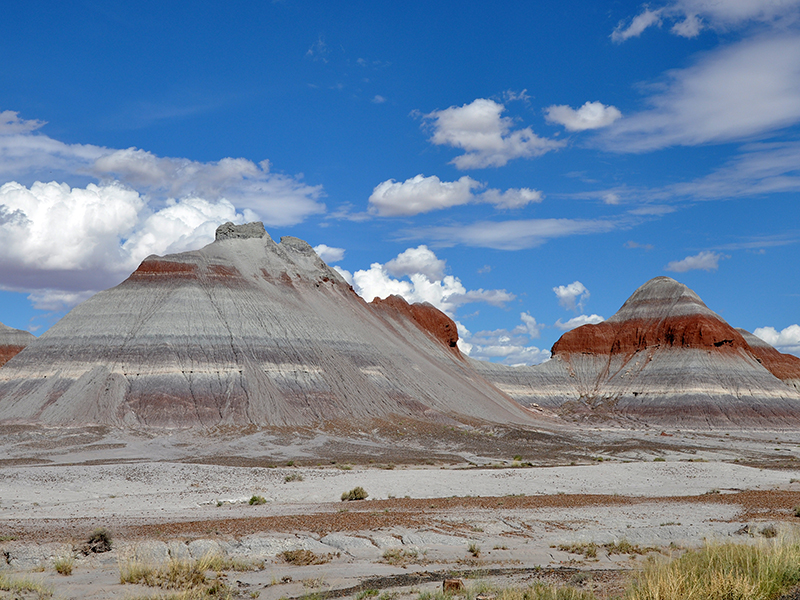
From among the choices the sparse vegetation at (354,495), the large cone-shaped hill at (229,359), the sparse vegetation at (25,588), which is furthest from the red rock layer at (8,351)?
the sparse vegetation at (25,588)

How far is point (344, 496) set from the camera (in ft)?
87.1

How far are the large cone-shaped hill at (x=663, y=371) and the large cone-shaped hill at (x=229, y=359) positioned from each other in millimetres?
26701

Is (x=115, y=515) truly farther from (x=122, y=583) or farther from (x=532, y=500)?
(x=532, y=500)

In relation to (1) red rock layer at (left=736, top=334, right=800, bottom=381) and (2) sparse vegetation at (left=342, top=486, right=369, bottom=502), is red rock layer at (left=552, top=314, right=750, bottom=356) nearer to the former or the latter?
(1) red rock layer at (left=736, top=334, right=800, bottom=381)

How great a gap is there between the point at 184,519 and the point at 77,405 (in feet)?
161

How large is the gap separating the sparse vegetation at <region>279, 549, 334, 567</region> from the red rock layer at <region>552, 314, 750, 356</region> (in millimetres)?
110750

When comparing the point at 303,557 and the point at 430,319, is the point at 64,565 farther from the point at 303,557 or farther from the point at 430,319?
the point at 430,319

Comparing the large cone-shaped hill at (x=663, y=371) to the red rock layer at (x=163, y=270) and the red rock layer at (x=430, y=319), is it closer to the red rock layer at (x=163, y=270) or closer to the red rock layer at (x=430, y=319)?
the red rock layer at (x=430, y=319)

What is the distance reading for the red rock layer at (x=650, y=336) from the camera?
114938mm

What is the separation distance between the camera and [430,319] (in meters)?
117

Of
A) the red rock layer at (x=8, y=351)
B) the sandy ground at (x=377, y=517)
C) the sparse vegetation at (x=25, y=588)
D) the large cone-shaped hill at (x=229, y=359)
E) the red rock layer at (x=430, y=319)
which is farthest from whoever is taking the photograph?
the red rock layer at (x=8, y=351)

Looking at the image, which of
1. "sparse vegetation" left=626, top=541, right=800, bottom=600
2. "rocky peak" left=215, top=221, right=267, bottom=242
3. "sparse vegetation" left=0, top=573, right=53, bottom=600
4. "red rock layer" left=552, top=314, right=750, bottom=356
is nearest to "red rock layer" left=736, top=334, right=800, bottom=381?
"red rock layer" left=552, top=314, right=750, bottom=356

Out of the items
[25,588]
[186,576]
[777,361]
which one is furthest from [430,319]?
[25,588]

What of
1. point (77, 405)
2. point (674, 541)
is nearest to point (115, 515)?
point (674, 541)
